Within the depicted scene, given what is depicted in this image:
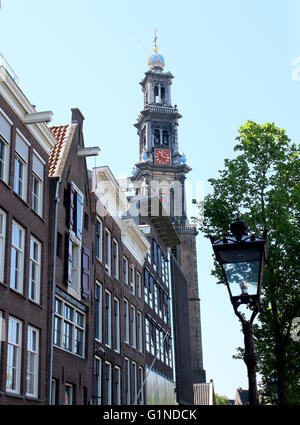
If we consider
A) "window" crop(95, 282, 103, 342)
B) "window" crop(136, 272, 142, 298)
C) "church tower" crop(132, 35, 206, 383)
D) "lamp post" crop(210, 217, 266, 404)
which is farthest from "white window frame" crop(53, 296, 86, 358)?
"church tower" crop(132, 35, 206, 383)

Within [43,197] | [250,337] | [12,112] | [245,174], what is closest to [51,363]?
[43,197]

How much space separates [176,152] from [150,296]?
54.5 metres

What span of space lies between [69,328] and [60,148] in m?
7.57

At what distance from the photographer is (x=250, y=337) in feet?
26.1

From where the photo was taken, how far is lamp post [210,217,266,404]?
785 cm

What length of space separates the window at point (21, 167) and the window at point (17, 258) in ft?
4.19

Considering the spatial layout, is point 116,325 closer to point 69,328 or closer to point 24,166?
point 69,328

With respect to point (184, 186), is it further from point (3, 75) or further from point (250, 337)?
point (250, 337)

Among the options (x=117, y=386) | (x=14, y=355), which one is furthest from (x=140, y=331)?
(x=14, y=355)

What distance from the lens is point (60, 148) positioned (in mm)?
27531

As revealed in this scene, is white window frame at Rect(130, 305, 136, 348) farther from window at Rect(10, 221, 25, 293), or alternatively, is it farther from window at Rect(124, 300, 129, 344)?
window at Rect(10, 221, 25, 293)

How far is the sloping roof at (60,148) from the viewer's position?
2608cm

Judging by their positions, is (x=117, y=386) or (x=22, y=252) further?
(x=117, y=386)

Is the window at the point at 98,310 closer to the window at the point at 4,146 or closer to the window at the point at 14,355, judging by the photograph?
the window at the point at 14,355
